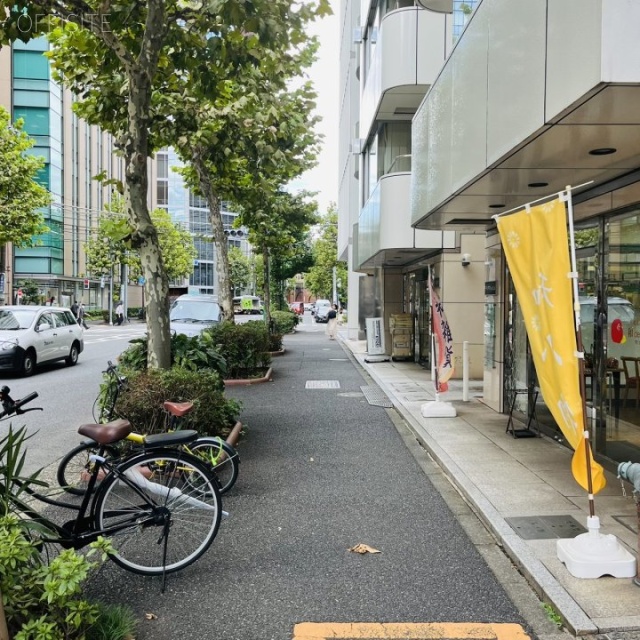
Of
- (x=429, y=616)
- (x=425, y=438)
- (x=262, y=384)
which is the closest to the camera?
(x=429, y=616)

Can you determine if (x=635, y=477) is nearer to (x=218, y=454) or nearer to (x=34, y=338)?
(x=218, y=454)

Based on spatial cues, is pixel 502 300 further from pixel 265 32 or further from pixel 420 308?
pixel 420 308

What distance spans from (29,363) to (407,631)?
1353cm

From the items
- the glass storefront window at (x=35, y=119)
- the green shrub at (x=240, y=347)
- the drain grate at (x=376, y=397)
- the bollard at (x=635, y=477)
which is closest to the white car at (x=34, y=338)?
the green shrub at (x=240, y=347)

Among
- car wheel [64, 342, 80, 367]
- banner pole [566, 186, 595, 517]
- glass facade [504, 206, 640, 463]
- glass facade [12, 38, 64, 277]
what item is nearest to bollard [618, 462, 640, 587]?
banner pole [566, 186, 595, 517]

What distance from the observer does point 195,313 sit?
17.2 m

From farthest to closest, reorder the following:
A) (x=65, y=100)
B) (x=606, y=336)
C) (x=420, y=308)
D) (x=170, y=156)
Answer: (x=170, y=156) → (x=65, y=100) → (x=420, y=308) → (x=606, y=336)

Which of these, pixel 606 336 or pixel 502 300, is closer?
pixel 606 336

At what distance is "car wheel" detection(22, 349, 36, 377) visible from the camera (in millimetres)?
14398

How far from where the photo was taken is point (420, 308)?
56.7 feet

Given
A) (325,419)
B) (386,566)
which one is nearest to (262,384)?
(325,419)

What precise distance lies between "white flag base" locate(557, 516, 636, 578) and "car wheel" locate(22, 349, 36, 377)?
13.4 meters

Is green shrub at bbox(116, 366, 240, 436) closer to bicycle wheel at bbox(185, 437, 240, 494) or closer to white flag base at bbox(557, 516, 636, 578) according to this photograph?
bicycle wheel at bbox(185, 437, 240, 494)

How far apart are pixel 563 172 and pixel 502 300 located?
3.95 m
